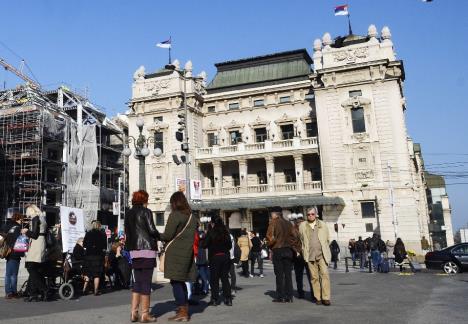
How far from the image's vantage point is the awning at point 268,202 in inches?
1481

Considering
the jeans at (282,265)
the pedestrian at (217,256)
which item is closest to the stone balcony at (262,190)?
the jeans at (282,265)

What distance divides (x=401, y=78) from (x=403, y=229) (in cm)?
1450

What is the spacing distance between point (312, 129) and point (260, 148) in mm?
5621

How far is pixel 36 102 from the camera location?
1953 inches

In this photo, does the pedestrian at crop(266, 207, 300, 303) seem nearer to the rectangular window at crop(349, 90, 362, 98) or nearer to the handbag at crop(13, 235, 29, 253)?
the handbag at crop(13, 235, 29, 253)

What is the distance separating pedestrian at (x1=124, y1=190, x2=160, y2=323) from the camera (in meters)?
7.29

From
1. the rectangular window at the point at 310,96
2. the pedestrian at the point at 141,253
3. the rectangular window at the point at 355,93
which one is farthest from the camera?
the rectangular window at the point at 310,96

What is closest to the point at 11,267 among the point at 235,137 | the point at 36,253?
the point at 36,253

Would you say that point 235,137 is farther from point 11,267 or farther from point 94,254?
point 11,267

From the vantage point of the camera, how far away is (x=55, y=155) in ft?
166

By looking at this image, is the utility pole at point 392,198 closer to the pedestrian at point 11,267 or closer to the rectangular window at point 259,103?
the rectangular window at point 259,103

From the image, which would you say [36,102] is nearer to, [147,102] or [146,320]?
[147,102]

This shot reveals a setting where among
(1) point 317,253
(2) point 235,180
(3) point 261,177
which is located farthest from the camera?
(2) point 235,180

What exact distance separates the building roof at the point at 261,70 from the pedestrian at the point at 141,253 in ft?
134
